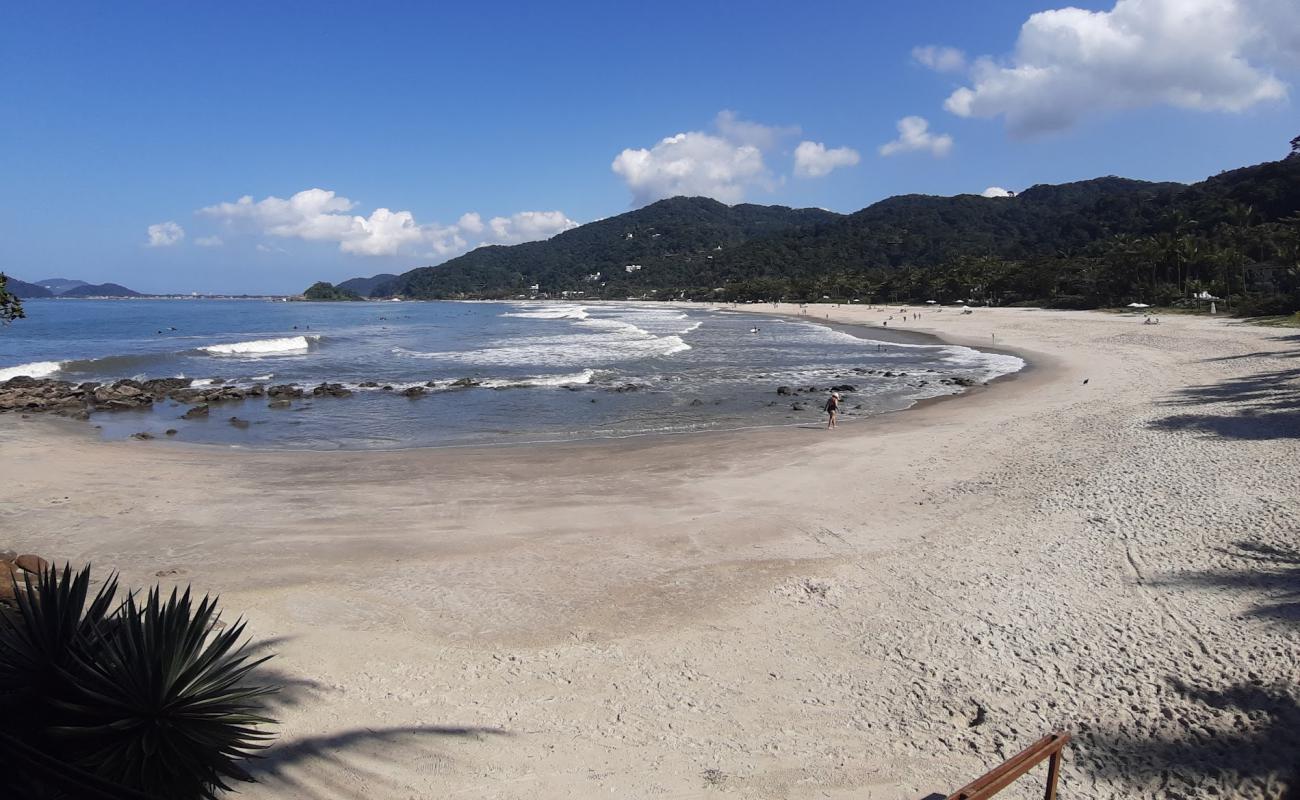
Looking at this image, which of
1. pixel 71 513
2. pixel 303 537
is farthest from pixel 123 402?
pixel 303 537

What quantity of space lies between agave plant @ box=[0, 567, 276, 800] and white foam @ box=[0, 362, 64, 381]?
36.7 m

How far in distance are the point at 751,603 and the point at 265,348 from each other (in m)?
48.3

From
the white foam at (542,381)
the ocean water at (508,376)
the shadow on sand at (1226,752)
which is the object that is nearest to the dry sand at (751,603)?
the shadow on sand at (1226,752)

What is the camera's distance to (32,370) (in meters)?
31.9

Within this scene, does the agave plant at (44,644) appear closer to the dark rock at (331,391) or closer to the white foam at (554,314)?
the dark rock at (331,391)

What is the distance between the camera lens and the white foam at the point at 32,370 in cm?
3109

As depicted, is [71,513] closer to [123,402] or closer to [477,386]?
[123,402]

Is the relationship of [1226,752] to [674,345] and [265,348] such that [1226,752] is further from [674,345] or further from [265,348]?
[265,348]

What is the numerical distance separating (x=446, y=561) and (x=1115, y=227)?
5322 inches

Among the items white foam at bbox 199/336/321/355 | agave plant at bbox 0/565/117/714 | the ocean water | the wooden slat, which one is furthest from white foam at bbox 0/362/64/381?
the wooden slat

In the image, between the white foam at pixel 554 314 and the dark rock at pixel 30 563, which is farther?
the white foam at pixel 554 314

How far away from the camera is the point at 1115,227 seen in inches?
4478

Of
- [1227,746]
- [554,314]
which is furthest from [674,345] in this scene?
[554,314]

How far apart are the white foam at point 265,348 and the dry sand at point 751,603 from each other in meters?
33.1
